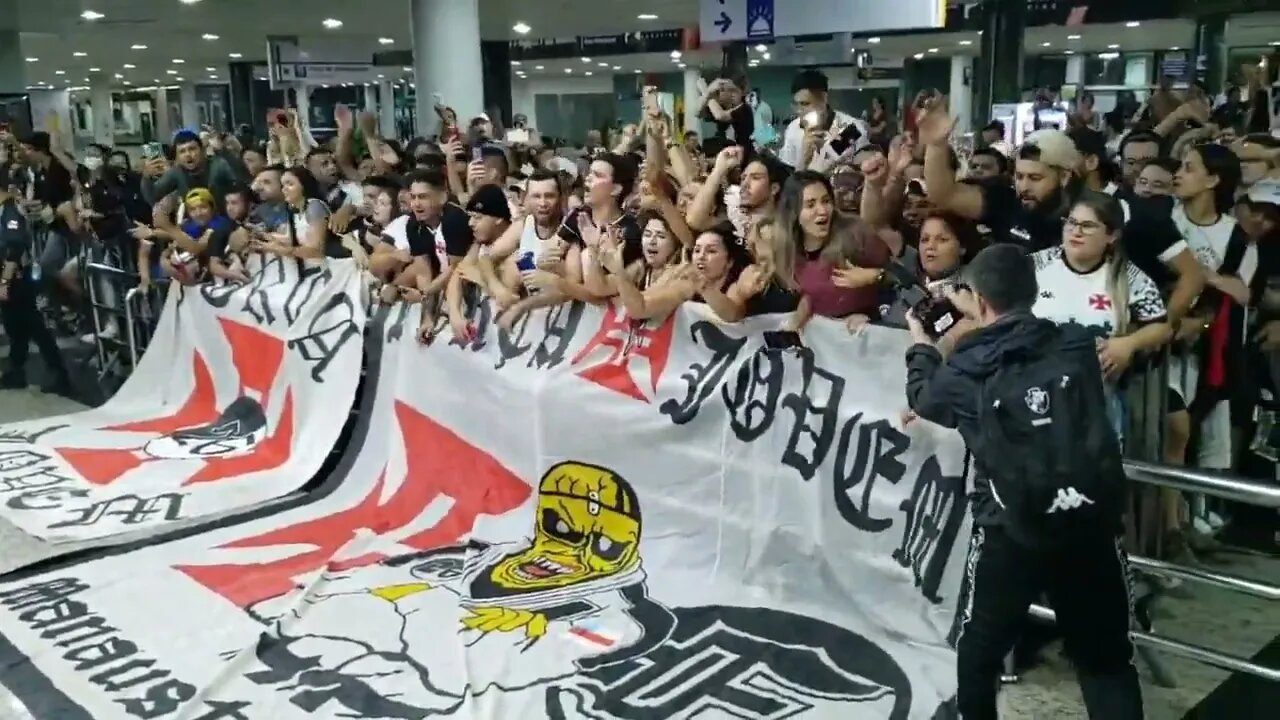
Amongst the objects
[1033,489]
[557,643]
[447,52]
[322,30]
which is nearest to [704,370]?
[557,643]

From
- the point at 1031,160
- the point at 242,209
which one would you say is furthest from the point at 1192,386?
the point at 242,209

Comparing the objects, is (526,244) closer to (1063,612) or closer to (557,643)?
(557,643)

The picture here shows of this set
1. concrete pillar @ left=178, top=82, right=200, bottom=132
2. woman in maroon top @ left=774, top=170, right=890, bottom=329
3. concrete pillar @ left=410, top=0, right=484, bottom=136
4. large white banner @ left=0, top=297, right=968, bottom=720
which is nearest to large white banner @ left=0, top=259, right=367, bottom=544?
large white banner @ left=0, top=297, right=968, bottom=720

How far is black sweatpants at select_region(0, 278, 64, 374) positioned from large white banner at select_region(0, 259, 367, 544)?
152 centimetres

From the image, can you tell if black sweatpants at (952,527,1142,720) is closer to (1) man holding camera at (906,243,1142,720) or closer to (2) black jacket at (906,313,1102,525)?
(1) man holding camera at (906,243,1142,720)

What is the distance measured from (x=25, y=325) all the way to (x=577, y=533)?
6.81 metres

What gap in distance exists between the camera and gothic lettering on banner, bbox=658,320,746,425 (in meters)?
4.80

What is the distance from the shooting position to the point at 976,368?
311 centimetres

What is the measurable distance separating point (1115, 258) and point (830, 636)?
1.71 meters

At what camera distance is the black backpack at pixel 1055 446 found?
2967mm

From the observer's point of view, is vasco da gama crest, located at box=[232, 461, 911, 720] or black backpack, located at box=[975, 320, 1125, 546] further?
vasco da gama crest, located at box=[232, 461, 911, 720]

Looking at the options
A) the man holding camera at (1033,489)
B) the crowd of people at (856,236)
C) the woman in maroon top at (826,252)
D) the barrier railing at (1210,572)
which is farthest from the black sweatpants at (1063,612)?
the woman in maroon top at (826,252)

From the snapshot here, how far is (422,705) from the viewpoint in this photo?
407 cm

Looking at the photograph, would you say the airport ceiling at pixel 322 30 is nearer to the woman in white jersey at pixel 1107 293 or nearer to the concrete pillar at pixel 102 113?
the concrete pillar at pixel 102 113
